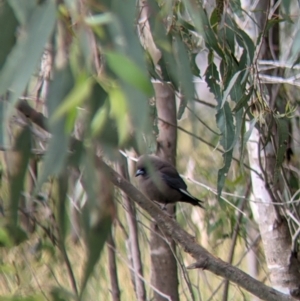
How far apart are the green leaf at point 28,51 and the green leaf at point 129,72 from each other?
87mm

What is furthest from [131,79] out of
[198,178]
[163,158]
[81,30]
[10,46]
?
[198,178]

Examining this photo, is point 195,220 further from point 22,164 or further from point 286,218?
point 22,164

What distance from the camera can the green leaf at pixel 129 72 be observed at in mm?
811

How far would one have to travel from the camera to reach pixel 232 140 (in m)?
2.09

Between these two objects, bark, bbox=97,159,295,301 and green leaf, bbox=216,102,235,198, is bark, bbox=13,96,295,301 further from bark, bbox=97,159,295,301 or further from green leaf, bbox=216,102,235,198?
green leaf, bbox=216,102,235,198

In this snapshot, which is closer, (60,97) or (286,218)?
(60,97)

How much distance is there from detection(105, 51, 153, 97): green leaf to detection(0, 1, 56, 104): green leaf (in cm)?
9

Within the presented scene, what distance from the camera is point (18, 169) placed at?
101cm

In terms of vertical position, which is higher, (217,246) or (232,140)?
(232,140)

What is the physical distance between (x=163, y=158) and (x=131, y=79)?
82.7 inches

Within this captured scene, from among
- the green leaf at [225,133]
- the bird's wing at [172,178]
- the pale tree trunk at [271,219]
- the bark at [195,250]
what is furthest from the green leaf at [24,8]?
the bird's wing at [172,178]

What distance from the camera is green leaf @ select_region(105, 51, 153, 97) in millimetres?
811

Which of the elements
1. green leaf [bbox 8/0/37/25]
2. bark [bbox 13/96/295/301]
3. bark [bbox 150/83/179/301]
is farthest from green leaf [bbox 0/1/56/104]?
bark [bbox 150/83/179/301]

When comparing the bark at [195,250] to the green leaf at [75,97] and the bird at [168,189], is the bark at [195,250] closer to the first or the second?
the green leaf at [75,97]
